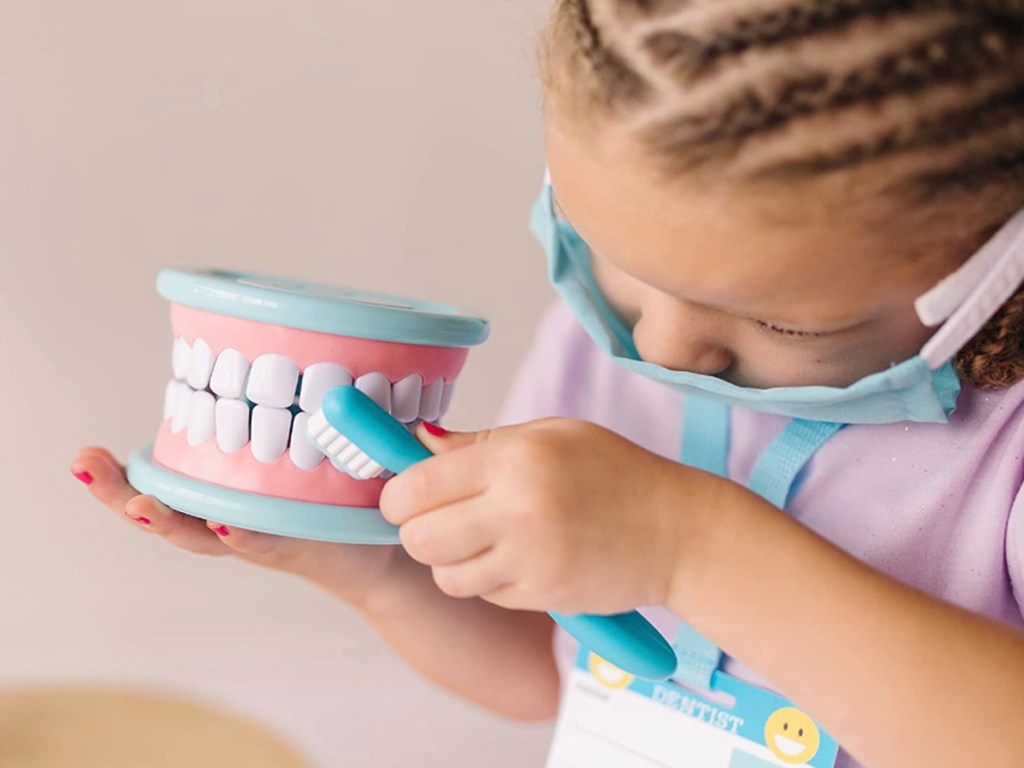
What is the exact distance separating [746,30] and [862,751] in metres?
0.30

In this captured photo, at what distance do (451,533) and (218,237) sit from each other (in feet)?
1.66

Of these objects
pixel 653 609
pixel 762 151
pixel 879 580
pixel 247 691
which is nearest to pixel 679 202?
pixel 762 151

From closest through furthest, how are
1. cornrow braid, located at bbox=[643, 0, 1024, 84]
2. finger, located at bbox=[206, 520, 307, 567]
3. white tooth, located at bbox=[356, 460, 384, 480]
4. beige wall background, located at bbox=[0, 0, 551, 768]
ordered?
cornrow braid, located at bbox=[643, 0, 1024, 84] → white tooth, located at bbox=[356, 460, 384, 480] → finger, located at bbox=[206, 520, 307, 567] → beige wall background, located at bbox=[0, 0, 551, 768]

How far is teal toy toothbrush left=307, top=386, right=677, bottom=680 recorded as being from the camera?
0.47 meters

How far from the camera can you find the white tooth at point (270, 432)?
1.64 ft

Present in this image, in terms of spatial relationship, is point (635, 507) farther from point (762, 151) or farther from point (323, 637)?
point (323, 637)

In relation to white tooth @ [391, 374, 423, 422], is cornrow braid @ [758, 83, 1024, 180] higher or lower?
higher

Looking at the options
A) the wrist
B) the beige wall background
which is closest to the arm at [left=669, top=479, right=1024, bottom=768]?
the wrist

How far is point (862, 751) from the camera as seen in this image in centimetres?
49

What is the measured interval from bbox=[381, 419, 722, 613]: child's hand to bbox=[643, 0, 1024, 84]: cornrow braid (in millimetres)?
152

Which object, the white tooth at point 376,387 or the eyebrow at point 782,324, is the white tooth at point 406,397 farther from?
the eyebrow at point 782,324

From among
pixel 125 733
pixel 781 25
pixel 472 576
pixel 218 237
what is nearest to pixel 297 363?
pixel 472 576

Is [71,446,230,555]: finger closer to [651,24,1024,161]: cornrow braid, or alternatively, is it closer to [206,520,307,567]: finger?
[206,520,307,567]: finger

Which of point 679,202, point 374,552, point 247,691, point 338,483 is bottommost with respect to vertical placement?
point 247,691
